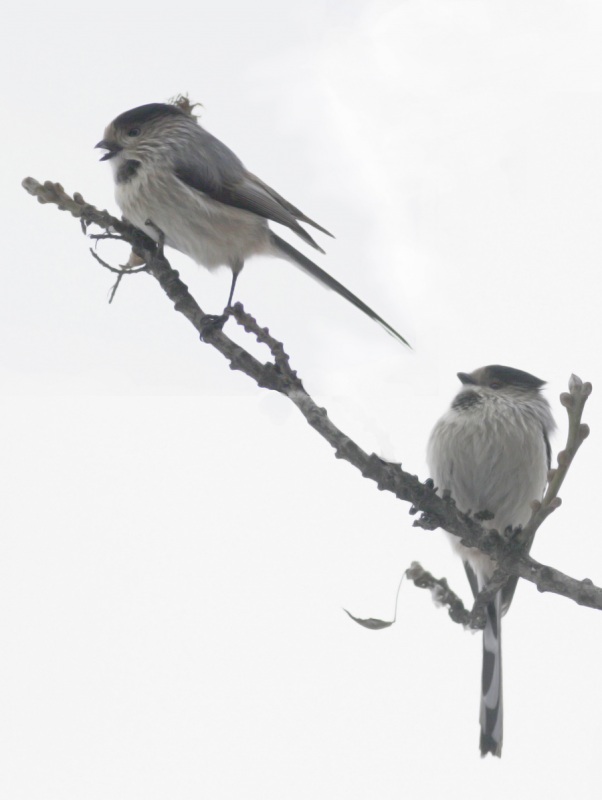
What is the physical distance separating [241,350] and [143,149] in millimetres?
1710

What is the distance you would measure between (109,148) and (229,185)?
605mm

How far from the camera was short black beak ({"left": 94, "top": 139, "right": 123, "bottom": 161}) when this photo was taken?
4.33 meters

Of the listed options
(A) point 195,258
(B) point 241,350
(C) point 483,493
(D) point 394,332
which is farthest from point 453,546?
(B) point 241,350

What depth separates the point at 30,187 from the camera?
119 inches

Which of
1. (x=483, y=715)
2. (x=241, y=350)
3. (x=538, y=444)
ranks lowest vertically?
(x=483, y=715)

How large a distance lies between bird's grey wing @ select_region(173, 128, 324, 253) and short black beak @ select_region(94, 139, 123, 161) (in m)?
0.34

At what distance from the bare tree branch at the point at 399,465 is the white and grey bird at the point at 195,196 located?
0.67 meters

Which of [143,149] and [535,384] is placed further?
[535,384]

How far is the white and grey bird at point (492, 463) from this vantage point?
15.0 feet

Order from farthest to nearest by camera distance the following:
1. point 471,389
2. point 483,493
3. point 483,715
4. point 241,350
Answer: point 471,389
point 483,493
point 483,715
point 241,350

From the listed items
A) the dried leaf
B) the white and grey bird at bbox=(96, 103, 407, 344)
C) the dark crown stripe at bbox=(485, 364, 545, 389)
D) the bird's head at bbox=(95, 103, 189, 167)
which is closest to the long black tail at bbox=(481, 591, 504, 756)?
the dried leaf

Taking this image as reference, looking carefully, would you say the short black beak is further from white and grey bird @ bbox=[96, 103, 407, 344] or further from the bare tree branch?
the bare tree branch

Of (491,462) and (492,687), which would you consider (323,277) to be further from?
(492,687)

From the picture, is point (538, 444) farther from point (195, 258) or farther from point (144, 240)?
point (144, 240)
